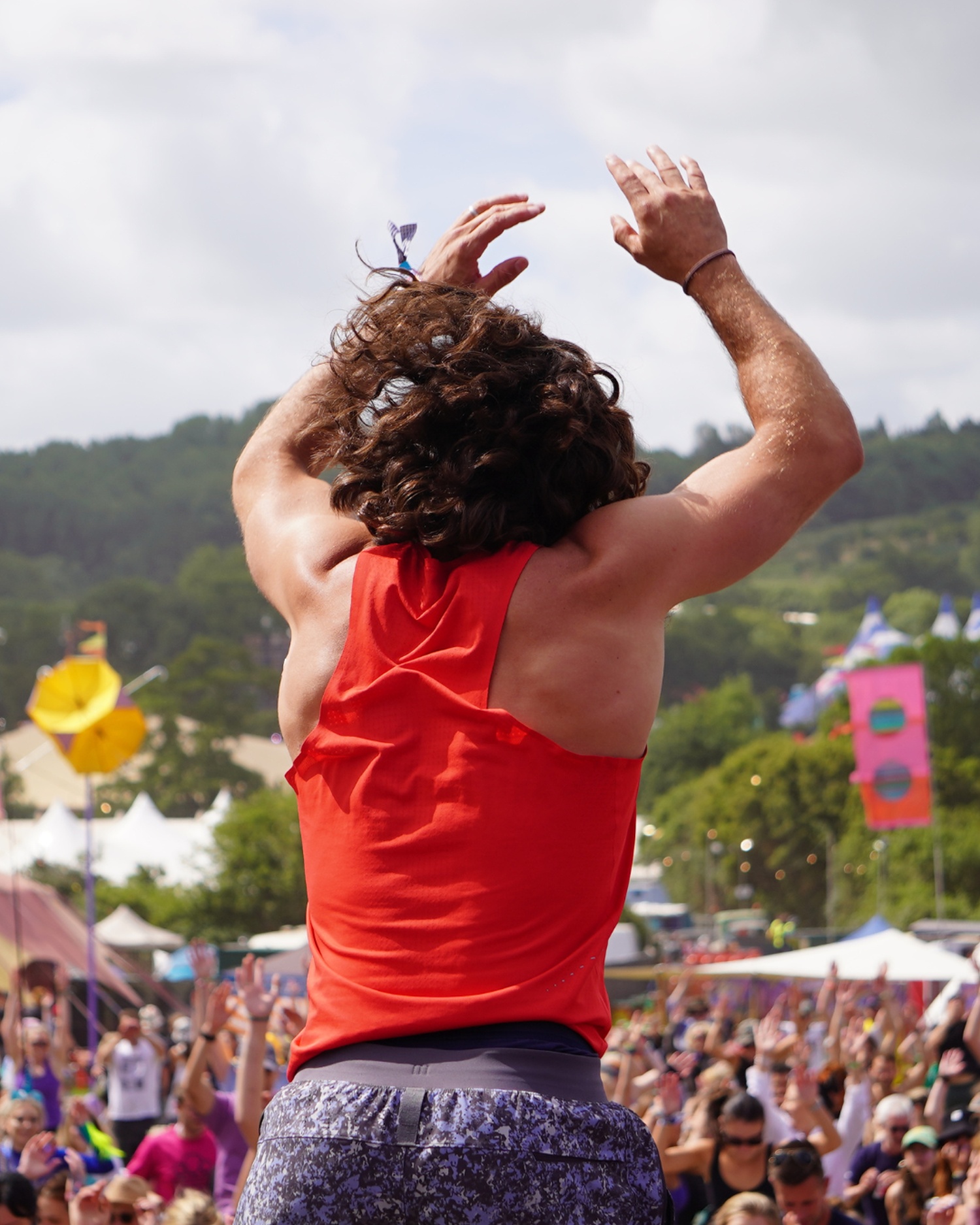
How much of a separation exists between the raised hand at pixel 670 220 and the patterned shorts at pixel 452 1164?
1.13 metres

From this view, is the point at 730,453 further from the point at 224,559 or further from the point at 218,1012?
the point at 224,559

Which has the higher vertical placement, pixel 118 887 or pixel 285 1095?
pixel 285 1095

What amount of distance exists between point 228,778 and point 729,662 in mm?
56945

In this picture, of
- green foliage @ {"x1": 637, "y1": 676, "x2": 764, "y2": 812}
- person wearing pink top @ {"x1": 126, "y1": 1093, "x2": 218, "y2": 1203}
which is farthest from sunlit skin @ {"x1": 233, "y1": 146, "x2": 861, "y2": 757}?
green foliage @ {"x1": 637, "y1": 676, "x2": 764, "y2": 812}

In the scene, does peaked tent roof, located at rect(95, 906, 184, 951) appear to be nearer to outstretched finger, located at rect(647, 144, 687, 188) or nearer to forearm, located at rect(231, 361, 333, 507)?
forearm, located at rect(231, 361, 333, 507)

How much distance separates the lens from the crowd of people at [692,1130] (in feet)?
16.8

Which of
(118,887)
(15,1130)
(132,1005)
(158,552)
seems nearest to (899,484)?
(158,552)

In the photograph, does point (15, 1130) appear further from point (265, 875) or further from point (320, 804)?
point (265, 875)

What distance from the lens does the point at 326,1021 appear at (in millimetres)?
1748

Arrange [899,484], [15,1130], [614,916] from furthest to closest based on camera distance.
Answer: [899,484] < [15,1130] < [614,916]

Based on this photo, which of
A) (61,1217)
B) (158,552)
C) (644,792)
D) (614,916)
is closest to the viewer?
(614,916)

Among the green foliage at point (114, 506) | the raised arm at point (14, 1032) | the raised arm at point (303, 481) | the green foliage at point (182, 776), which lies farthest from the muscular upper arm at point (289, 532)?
the green foliage at point (114, 506)

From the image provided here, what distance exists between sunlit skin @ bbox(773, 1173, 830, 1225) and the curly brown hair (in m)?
4.22

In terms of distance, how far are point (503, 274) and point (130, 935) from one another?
3002 cm
